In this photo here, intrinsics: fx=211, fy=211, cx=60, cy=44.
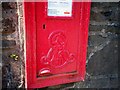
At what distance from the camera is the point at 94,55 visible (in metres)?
1.62

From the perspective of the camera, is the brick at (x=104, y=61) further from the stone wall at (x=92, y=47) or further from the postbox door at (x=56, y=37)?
the postbox door at (x=56, y=37)

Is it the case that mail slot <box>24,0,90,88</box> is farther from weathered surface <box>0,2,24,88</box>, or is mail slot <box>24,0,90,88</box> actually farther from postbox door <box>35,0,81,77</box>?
weathered surface <box>0,2,24,88</box>

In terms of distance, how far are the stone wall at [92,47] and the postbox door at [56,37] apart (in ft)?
0.64

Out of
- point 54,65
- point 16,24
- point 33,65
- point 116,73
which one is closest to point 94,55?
point 116,73

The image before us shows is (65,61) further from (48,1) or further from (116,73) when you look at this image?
(116,73)

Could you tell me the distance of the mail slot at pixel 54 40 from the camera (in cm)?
125

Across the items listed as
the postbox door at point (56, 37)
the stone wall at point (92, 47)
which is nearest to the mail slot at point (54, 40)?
the postbox door at point (56, 37)

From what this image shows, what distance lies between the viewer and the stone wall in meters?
1.40

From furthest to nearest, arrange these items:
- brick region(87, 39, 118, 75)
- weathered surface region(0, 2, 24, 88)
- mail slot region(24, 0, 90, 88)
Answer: brick region(87, 39, 118, 75)
weathered surface region(0, 2, 24, 88)
mail slot region(24, 0, 90, 88)

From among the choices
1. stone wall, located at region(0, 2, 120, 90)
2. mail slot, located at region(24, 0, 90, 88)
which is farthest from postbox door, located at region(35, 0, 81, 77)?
stone wall, located at region(0, 2, 120, 90)

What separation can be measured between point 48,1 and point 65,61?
406 millimetres

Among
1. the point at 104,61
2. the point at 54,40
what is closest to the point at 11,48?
the point at 54,40

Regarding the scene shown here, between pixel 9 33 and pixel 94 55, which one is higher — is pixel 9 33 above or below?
above

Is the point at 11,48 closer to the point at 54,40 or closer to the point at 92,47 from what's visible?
the point at 54,40
